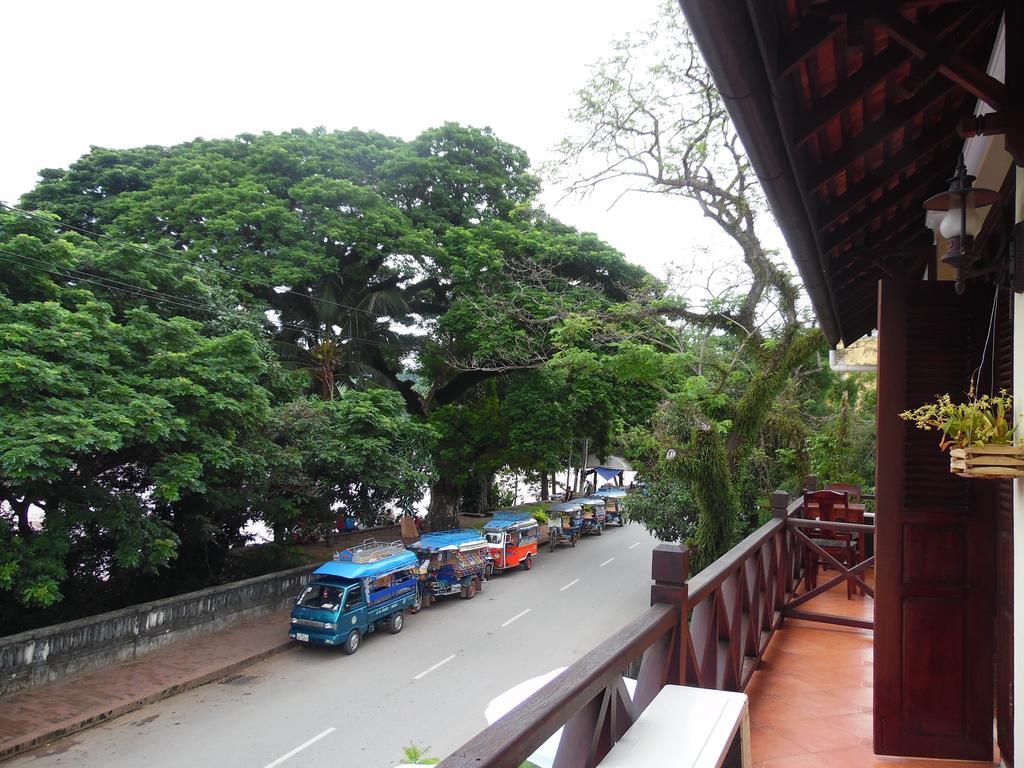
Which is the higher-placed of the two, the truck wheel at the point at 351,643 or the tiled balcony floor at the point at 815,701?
→ the tiled balcony floor at the point at 815,701

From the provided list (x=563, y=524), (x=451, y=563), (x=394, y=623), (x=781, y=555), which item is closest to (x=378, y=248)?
(x=451, y=563)

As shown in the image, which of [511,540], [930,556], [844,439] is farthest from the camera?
[511,540]

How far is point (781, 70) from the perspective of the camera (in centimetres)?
170

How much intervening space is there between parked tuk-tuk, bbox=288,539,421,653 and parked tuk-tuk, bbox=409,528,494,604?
1.57m

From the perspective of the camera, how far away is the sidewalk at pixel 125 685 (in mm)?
7992

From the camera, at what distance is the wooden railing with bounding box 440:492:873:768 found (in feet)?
4.45

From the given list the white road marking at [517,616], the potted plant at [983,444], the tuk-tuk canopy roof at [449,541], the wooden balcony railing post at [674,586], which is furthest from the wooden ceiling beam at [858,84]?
the tuk-tuk canopy roof at [449,541]

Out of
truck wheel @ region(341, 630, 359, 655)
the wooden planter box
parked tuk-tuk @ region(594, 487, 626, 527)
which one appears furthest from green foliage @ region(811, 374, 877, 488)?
parked tuk-tuk @ region(594, 487, 626, 527)

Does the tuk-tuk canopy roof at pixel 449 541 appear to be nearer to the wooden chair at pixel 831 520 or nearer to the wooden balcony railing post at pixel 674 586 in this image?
the wooden chair at pixel 831 520

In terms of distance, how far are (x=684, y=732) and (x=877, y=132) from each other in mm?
2130

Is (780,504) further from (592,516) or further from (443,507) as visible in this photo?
(592,516)

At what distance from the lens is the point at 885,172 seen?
110 inches

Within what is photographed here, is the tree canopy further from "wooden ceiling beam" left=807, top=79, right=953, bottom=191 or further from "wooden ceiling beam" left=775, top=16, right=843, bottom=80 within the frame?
"wooden ceiling beam" left=775, top=16, right=843, bottom=80

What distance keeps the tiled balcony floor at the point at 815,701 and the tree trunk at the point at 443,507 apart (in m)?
14.6
